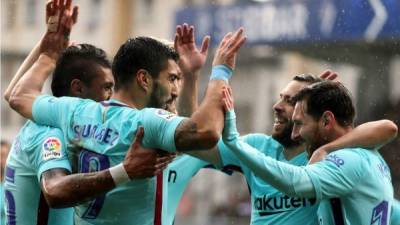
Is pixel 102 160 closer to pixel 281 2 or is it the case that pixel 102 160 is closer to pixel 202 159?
pixel 202 159

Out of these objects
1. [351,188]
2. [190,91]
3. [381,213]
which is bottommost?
[381,213]

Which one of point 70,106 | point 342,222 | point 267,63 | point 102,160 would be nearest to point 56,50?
point 70,106

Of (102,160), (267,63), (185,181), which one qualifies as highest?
(102,160)

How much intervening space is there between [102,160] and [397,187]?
12421mm

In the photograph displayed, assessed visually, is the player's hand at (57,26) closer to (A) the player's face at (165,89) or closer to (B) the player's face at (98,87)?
(B) the player's face at (98,87)

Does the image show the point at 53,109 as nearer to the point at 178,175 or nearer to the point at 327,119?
the point at 178,175

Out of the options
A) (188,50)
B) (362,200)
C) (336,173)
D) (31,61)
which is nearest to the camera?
(336,173)

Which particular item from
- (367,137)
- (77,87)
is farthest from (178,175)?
(367,137)

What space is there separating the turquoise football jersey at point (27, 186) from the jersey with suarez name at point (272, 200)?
1.00m

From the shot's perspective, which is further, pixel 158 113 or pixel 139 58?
pixel 139 58

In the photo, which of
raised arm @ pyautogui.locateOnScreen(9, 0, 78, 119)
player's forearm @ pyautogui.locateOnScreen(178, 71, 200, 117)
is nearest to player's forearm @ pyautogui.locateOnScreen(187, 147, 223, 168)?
player's forearm @ pyautogui.locateOnScreen(178, 71, 200, 117)

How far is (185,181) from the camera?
5.70 meters

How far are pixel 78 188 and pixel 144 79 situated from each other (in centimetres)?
65

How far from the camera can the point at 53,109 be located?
514 centimetres
